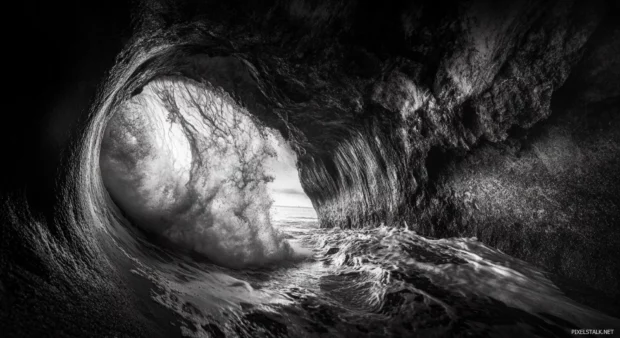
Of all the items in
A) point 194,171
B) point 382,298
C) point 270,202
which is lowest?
point 382,298

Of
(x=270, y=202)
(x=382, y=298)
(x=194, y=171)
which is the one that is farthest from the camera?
(x=270, y=202)

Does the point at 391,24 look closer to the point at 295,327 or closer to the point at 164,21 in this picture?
the point at 164,21

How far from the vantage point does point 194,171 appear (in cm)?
680

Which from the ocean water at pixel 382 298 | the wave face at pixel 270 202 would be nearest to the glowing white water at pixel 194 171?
the wave face at pixel 270 202

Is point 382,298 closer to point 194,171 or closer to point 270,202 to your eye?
point 270,202

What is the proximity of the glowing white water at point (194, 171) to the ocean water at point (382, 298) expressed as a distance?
973 millimetres

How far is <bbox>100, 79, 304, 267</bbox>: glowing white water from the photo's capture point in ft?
19.0

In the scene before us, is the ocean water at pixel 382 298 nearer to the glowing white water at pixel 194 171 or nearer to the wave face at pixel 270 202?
the wave face at pixel 270 202

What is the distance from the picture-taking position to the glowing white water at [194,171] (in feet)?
19.0

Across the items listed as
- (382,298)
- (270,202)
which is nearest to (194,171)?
(270,202)

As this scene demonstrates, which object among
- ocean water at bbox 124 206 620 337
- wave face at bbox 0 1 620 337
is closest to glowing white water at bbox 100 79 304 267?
wave face at bbox 0 1 620 337

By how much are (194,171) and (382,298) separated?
16.7 ft

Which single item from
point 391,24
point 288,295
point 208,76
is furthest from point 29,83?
point 208,76

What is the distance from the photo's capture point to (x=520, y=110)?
425cm
